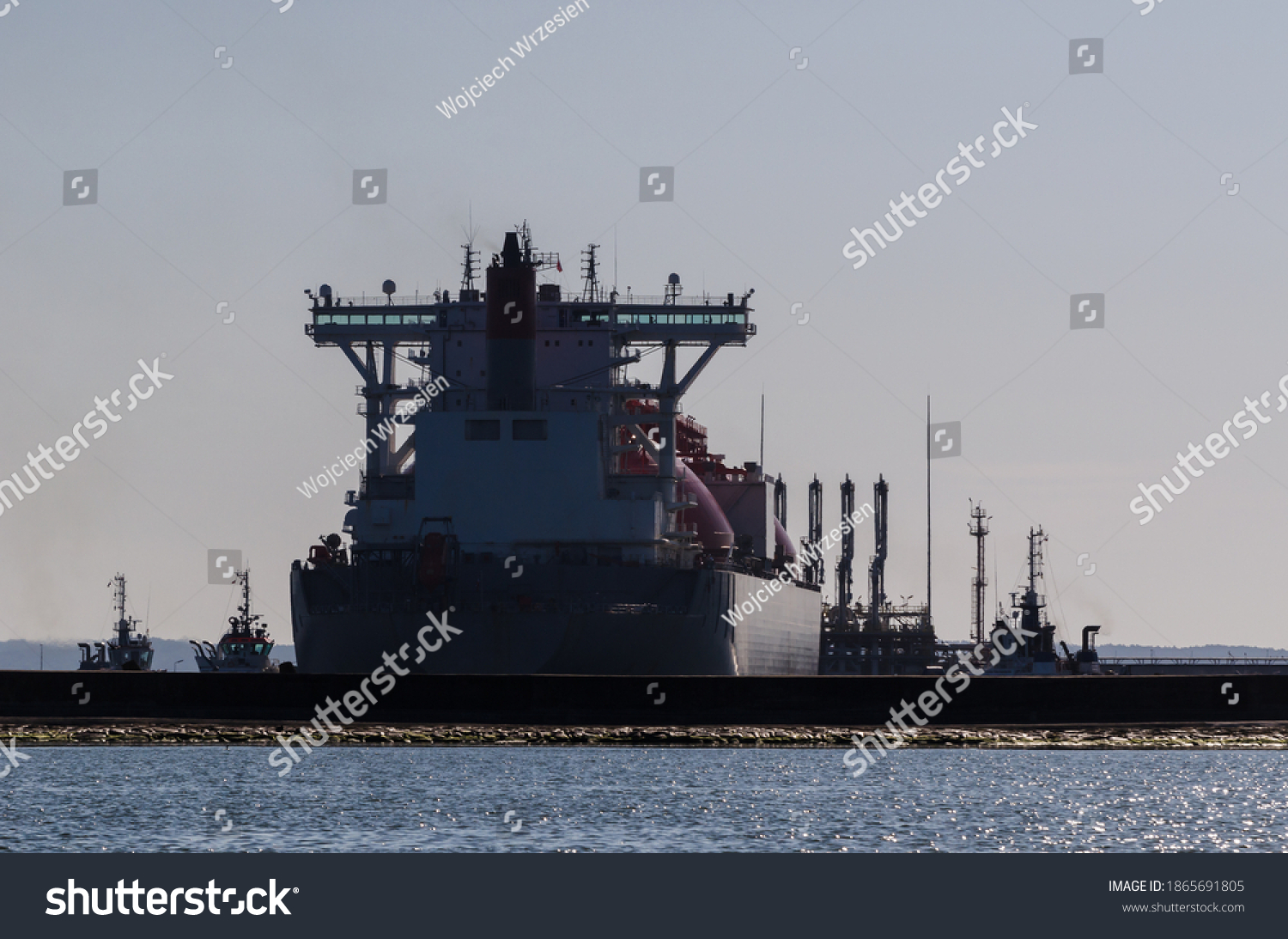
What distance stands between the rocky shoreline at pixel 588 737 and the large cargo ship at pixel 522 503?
8.88 meters

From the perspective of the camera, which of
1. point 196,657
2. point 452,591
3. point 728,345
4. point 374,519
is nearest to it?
point 452,591

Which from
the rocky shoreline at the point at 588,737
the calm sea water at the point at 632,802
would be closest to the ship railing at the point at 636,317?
the rocky shoreline at the point at 588,737

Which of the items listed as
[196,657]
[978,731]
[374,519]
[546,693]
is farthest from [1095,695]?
[196,657]

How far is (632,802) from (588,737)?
12368 mm

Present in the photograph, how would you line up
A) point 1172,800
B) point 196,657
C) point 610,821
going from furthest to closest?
point 196,657 → point 1172,800 → point 610,821

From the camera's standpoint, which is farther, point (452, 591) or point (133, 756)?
point (452, 591)

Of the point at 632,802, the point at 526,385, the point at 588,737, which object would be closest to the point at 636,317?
the point at 526,385

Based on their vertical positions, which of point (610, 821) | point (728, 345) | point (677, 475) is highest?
point (728, 345)

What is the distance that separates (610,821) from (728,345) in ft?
117

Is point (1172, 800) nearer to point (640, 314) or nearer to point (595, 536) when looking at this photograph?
point (595, 536)

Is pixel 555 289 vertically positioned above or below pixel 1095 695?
above

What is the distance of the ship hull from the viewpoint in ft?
182

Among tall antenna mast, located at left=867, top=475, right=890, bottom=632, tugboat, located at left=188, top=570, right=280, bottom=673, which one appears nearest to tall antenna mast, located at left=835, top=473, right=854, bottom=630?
tall antenna mast, located at left=867, top=475, right=890, bottom=632

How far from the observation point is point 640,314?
6494cm
